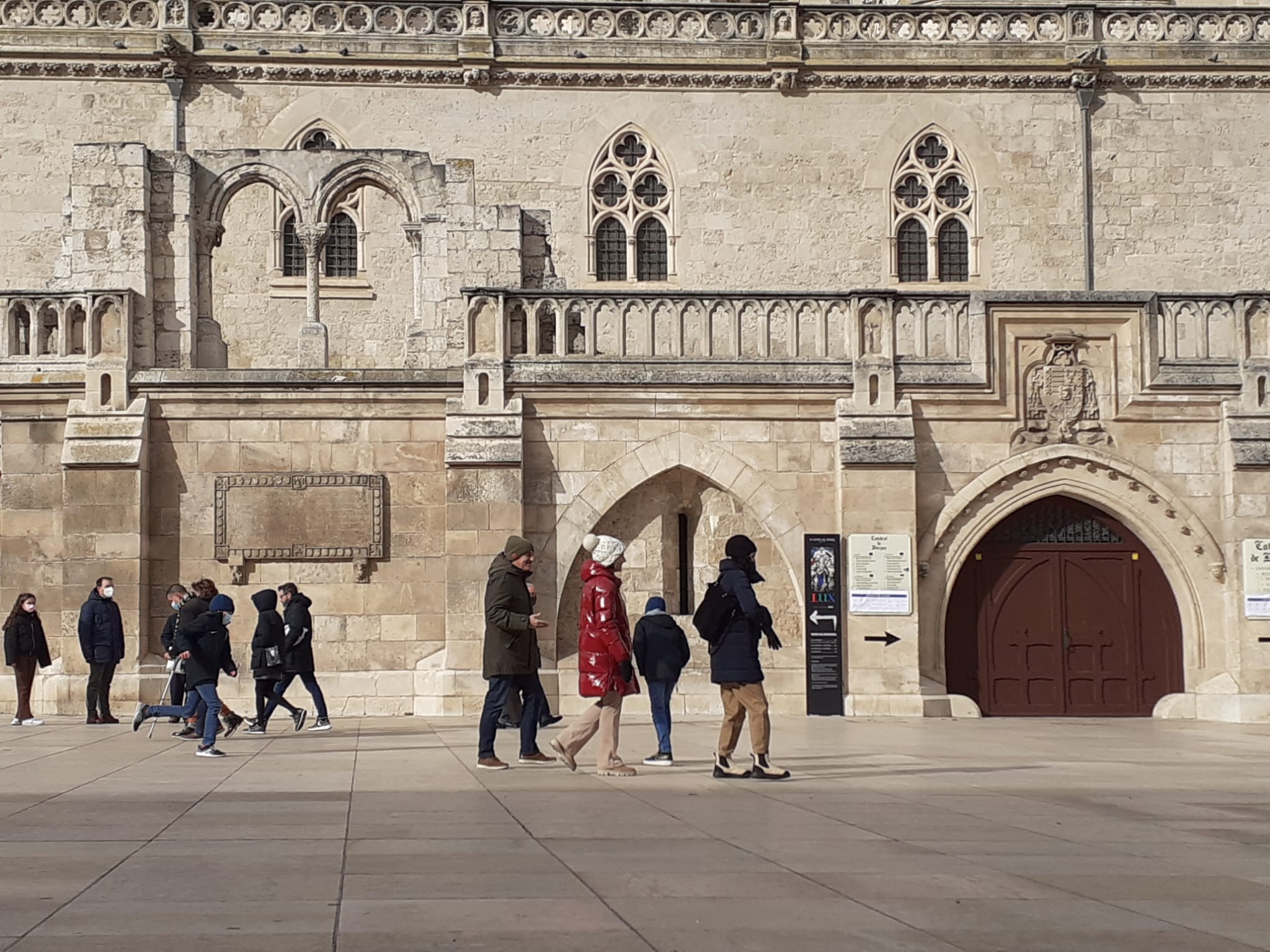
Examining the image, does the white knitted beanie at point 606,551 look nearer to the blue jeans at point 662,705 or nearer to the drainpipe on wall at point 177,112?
the blue jeans at point 662,705

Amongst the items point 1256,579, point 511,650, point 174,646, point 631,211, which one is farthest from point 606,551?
point 631,211

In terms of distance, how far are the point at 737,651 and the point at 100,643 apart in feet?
28.3

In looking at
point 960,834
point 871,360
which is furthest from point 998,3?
point 960,834

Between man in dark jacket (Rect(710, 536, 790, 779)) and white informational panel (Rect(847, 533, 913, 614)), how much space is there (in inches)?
281

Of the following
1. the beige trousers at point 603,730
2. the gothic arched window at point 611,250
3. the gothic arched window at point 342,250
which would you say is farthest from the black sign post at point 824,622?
the gothic arched window at point 342,250

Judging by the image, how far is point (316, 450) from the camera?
772 inches

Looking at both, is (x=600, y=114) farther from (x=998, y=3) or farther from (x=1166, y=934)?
(x=1166, y=934)

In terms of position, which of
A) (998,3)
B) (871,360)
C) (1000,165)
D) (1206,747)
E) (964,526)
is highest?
A: (998,3)

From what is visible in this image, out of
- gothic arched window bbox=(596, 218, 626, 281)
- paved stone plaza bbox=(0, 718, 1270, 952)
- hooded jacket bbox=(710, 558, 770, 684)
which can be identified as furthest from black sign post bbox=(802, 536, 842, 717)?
gothic arched window bbox=(596, 218, 626, 281)

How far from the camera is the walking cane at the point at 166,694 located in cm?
1678

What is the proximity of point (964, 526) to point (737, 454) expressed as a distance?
113 inches

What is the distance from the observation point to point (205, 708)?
1512cm

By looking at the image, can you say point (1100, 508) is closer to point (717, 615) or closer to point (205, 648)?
point (717, 615)

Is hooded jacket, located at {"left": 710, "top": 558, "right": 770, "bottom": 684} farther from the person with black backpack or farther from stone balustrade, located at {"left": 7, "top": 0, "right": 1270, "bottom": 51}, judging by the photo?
stone balustrade, located at {"left": 7, "top": 0, "right": 1270, "bottom": 51}
